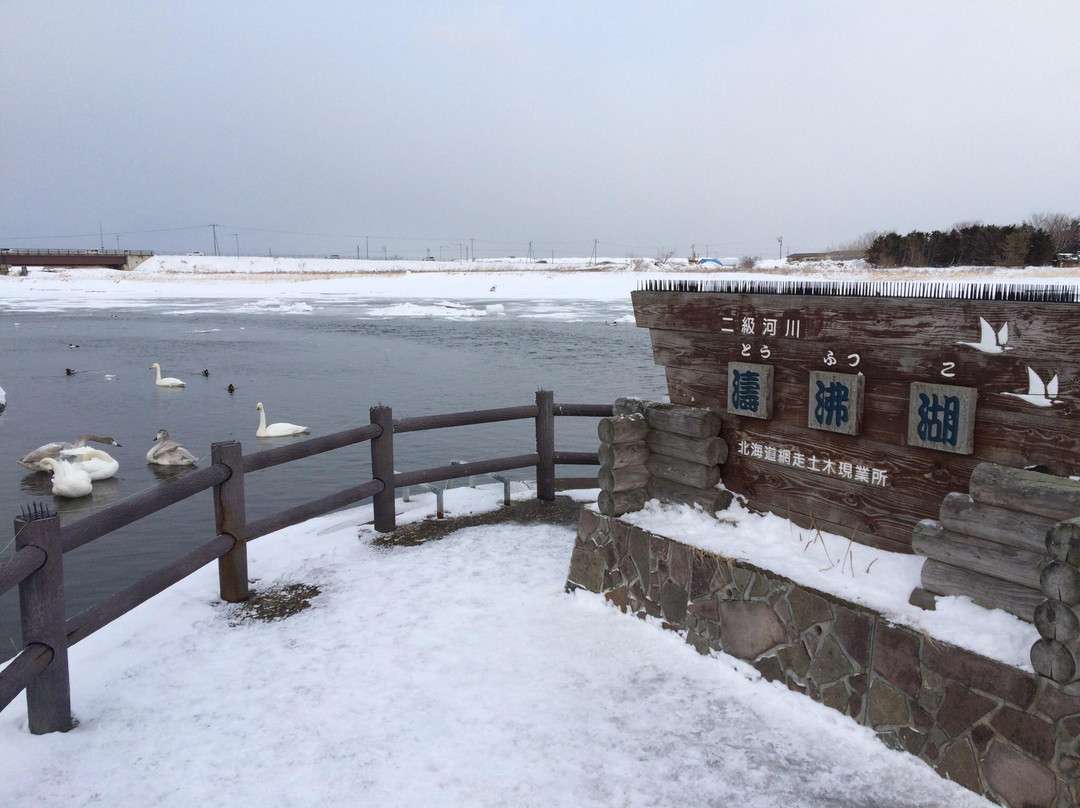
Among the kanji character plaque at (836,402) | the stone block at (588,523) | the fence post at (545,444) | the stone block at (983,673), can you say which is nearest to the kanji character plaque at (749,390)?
the kanji character plaque at (836,402)

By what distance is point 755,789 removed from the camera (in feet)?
12.1

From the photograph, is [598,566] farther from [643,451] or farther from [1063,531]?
[1063,531]

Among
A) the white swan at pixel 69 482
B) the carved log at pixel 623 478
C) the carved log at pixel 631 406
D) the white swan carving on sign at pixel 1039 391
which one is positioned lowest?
the white swan at pixel 69 482

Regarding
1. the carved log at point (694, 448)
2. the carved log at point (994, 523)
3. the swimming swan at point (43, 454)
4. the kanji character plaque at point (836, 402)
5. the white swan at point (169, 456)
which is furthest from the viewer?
the white swan at point (169, 456)

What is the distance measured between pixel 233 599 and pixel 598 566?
108 inches

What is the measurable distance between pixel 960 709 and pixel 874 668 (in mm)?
449

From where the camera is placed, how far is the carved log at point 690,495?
5.34m

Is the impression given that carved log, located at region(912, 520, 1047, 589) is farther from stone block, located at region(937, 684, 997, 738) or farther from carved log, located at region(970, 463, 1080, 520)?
stone block, located at region(937, 684, 997, 738)

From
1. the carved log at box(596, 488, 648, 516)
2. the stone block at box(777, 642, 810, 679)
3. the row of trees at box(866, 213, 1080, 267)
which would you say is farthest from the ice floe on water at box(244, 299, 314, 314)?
the stone block at box(777, 642, 810, 679)

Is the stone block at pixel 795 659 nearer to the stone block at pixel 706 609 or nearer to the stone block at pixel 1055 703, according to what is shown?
the stone block at pixel 706 609

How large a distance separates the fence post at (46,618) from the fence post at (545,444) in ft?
15.2

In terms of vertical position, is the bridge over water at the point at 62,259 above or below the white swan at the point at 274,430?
above

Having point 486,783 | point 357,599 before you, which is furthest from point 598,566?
point 486,783

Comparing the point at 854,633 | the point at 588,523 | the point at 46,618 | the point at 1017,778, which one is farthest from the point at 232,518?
the point at 1017,778
